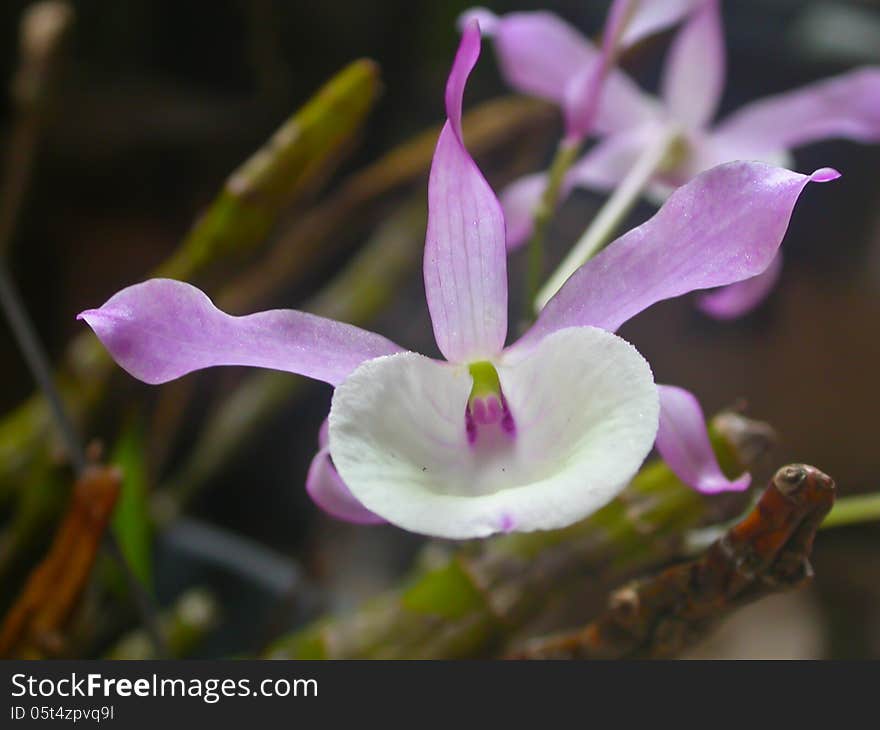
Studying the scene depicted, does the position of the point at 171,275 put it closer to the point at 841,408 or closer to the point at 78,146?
the point at 78,146

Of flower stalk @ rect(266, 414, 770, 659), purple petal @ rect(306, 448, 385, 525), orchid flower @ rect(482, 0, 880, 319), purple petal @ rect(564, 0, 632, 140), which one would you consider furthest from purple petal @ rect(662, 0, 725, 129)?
purple petal @ rect(306, 448, 385, 525)

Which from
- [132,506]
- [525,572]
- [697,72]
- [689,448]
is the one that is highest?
[697,72]

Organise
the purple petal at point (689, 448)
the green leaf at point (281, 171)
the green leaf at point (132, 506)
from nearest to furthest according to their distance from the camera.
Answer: the purple petal at point (689, 448), the green leaf at point (281, 171), the green leaf at point (132, 506)

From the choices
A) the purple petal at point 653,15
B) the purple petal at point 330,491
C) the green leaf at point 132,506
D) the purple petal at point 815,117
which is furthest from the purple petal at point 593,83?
the green leaf at point 132,506

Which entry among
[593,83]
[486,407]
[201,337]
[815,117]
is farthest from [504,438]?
[815,117]

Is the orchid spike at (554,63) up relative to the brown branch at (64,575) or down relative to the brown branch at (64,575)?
up

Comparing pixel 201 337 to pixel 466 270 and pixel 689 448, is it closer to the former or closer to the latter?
pixel 466 270

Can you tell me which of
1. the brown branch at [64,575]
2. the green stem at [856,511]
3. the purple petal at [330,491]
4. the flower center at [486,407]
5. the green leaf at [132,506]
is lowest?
the green leaf at [132,506]

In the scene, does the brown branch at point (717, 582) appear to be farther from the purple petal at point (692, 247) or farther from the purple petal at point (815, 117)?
the purple petal at point (815, 117)
